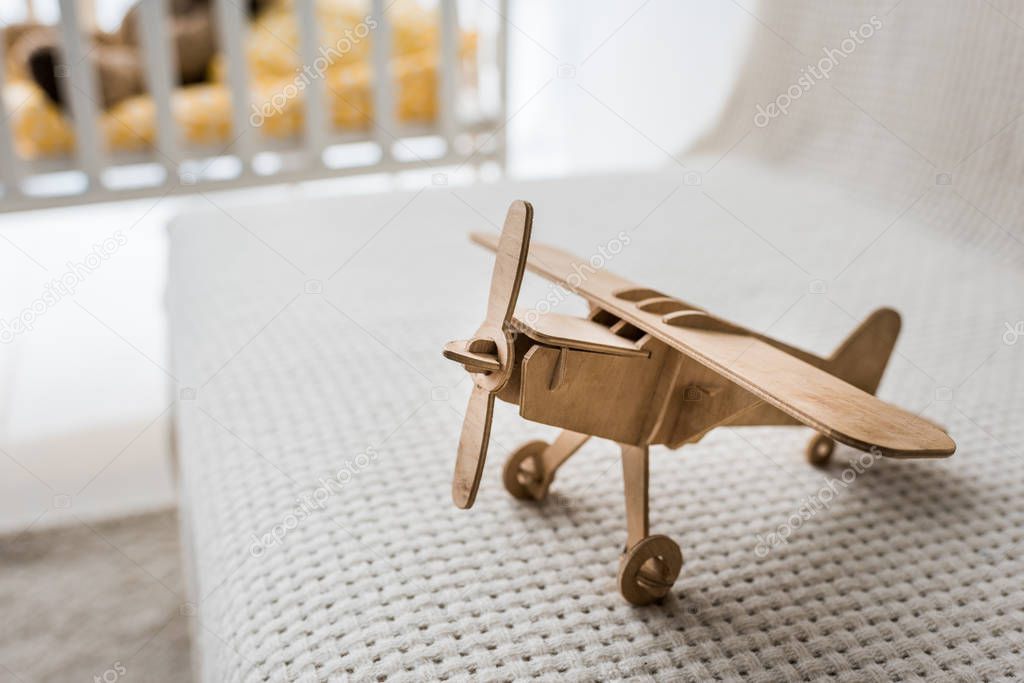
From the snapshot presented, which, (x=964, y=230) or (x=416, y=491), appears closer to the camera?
(x=416, y=491)

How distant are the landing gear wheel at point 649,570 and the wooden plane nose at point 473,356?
0.53 ft

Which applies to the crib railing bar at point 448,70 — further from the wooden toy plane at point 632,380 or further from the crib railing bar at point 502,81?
the wooden toy plane at point 632,380

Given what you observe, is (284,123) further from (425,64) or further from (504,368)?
(504,368)

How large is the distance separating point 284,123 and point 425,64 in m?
0.38

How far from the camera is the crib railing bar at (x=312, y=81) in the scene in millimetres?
1941

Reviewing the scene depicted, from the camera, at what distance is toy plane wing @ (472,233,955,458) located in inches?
19.2

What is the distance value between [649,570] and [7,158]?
5.67ft

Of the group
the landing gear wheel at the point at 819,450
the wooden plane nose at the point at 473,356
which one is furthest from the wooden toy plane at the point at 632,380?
the landing gear wheel at the point at 819,450

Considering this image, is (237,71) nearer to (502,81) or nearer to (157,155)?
(157,155)

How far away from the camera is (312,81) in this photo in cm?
196

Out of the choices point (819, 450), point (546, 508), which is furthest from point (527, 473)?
point (819, 450)

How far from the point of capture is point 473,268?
117 centimetres

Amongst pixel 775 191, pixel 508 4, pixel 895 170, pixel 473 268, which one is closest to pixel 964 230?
pixel 895 170

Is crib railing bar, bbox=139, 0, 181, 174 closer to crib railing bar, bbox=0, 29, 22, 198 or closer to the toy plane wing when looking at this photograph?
crib railing bar, bbox=0, 29, 22, 198
